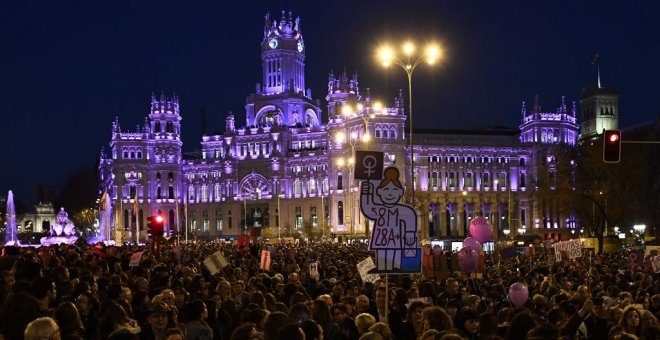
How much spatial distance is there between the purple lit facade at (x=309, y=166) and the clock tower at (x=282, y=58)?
0.20 metres

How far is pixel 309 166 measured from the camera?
111 m

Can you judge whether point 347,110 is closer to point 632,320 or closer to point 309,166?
point 309,166

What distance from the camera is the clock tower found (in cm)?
12231

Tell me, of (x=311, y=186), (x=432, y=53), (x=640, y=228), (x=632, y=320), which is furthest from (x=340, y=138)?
(x=632, y=320)

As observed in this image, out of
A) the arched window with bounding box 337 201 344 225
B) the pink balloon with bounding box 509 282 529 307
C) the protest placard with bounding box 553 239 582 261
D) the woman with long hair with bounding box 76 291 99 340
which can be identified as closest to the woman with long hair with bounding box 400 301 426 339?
the pink balloon with bounding box 509 282 529 307

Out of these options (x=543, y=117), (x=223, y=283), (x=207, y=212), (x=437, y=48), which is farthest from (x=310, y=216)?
(x=223, y=283)

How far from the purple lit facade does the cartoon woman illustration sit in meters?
83.7

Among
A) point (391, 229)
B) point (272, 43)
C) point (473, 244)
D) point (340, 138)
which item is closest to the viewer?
point (391, 229)

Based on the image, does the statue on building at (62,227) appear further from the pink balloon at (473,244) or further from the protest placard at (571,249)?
the pink balloon at (473,244)

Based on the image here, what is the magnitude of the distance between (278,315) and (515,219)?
101 meters

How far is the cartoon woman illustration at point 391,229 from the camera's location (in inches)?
459

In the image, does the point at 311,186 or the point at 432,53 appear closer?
the point at 432,53

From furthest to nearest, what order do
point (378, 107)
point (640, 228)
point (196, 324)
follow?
point (378, 107) < point (640, 228) < point (196, 324)

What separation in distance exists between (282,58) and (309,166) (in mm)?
20901
